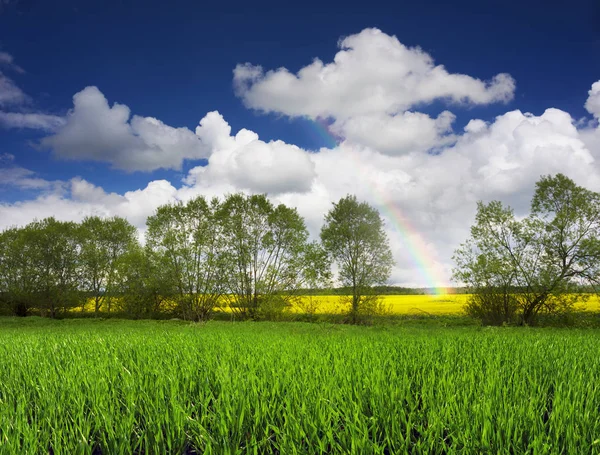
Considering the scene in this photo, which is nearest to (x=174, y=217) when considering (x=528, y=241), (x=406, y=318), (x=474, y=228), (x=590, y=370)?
(x=406, y=318)

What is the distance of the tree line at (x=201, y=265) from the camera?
3133 centimetres

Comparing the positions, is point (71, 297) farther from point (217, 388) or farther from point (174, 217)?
point (217, 388)

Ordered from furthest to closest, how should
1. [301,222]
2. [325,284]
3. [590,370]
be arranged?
[301,222] → [325,284] → [590,370]

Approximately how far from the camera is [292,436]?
2301 mm

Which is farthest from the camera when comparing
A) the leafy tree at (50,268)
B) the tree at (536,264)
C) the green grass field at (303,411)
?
the leafy tree at (50,268)

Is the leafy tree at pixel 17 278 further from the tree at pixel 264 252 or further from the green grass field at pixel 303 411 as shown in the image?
the green grass field at pixel 303 411

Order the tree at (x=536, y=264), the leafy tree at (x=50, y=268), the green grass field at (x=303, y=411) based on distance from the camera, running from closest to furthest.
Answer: the green grass field at (x=303, y=411), the tree at (x=536, y=264), the leafy tree at (x=50, y=268)

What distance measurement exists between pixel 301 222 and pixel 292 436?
32.6 metres

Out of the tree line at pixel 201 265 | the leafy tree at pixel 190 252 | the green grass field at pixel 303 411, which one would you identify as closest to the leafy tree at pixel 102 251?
the tree line at pixel 201 265

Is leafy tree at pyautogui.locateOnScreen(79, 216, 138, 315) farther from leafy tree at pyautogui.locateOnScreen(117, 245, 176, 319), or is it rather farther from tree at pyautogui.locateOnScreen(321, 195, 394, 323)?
tree at pyautogui.locateOnScreen(321, 195, 394, 323)

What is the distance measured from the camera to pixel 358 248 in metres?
31.1

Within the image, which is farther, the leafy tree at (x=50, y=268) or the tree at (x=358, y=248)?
the leafy tree at (x=50, y=268)

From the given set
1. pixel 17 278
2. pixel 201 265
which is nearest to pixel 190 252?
pixel 201 265

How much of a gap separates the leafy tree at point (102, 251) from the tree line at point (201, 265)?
144mm
